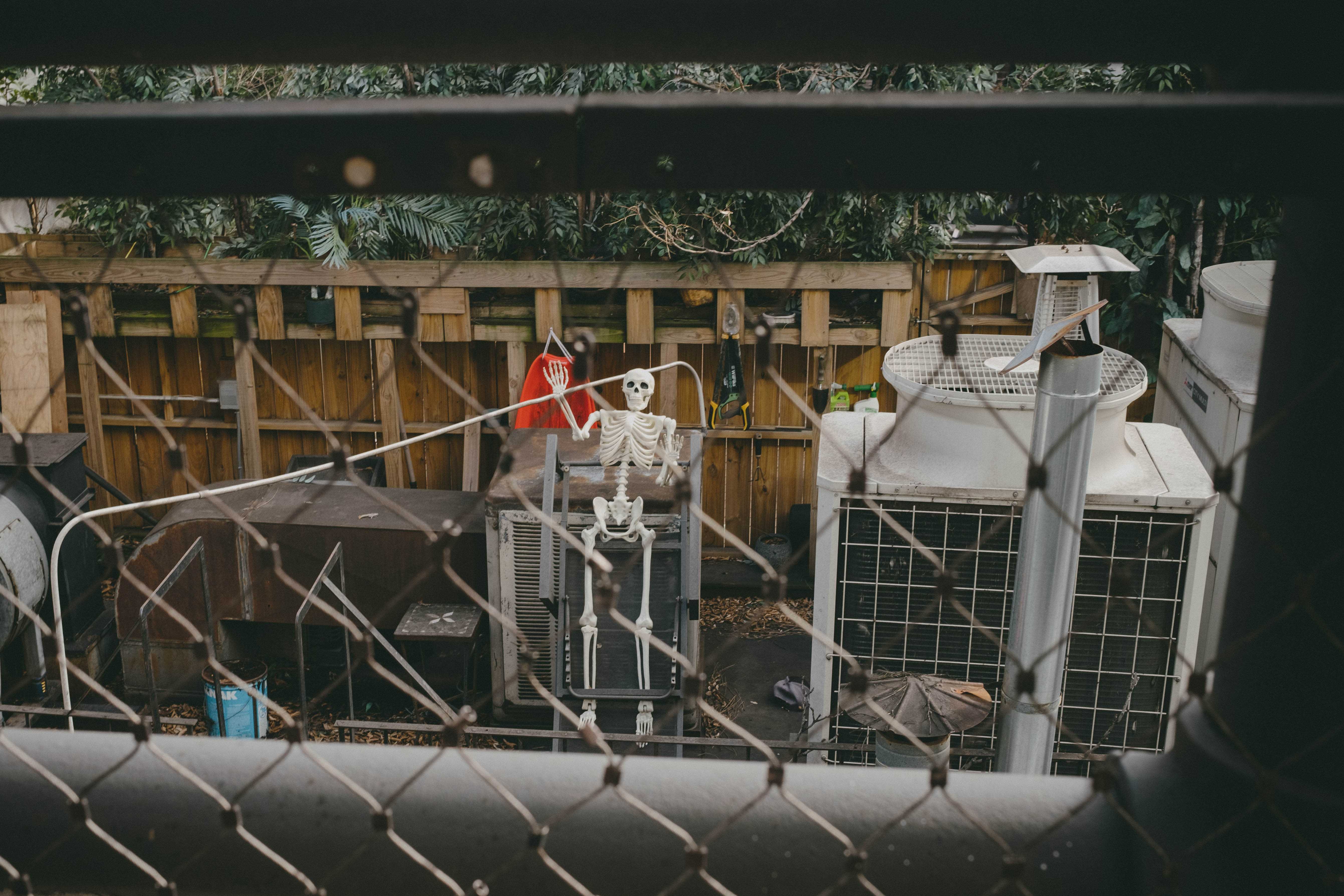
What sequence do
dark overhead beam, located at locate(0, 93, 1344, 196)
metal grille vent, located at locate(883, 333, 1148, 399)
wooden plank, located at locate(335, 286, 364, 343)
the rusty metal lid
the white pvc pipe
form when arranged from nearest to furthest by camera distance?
1. dark overhead beam, located at locate(0, 93, 1344, 196)
2. the white pvc pipe
3. the rusty metal lid
4. metal grille vent, located at locate(883, 333, 1148, 399)
5. wooden plank, located at locate(335, 286, 364, 343)

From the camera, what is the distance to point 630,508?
573cm

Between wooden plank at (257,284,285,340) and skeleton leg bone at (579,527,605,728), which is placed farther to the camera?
wooden plank at (257,284,285,340)

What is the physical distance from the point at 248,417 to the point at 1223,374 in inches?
251

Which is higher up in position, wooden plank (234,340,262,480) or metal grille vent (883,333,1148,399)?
metal grille vent (883,333,1148,399)

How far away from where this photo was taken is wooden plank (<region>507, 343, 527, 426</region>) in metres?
7.68

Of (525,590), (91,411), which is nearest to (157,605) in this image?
(525,590)

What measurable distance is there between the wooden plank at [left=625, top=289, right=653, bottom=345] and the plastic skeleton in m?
1.77

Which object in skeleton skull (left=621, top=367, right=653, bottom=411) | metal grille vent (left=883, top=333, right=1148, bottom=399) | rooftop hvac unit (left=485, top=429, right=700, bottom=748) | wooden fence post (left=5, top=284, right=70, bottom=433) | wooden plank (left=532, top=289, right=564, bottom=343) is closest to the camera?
metal grille vent (left=883, top=333, right=1148, bottom=399)

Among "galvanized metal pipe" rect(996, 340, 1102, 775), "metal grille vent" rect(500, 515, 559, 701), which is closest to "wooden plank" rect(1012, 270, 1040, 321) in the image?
"metal grille vent" rect(500, 515, 559, 701)

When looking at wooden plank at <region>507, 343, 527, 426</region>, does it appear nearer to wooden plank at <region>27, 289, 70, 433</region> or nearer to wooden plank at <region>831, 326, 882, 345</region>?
wooden plank at <region>831, 326, 882, 345</region>

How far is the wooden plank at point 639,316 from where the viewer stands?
7426 millimetres

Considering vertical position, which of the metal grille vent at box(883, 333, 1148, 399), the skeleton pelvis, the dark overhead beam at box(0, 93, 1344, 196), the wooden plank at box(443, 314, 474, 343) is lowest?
the skeleton pelvis

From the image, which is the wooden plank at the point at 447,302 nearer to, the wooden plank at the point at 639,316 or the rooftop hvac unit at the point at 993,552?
the wooden plank at the point at 639,316

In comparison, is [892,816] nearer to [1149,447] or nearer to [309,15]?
[309,15]
